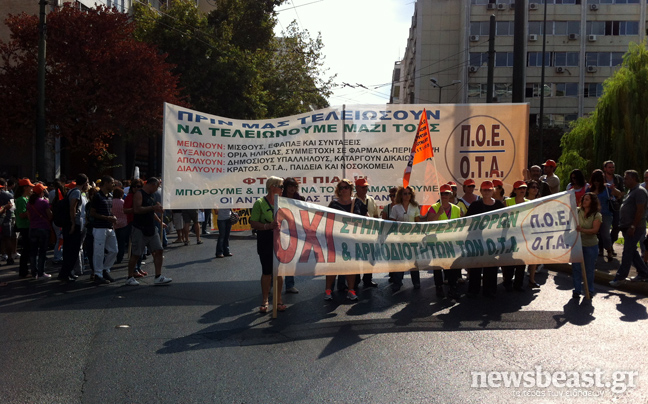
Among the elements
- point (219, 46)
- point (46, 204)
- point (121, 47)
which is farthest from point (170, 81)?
point (46, 204)

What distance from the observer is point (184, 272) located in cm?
1148

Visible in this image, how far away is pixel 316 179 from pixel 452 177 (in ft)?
7.76

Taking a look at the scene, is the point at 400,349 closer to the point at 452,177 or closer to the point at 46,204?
the point at 452,177

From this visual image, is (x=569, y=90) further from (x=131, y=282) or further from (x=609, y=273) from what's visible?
(x=131, y=282)

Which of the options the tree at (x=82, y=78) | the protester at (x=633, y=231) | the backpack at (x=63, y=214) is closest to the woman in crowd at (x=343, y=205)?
the protester at (x=633, y=231)

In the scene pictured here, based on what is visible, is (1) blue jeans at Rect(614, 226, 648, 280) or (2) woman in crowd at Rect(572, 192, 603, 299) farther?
(1) blue jeans at Rect(614, 226, 648, 280)

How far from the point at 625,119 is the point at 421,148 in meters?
20.6

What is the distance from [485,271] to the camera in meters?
8.82

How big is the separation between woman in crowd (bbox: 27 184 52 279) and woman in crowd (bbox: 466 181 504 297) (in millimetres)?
7124

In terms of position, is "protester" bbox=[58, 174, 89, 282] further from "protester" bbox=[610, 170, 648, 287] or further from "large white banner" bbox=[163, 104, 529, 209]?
"protester" bbox=[610, 170, 648, 287]

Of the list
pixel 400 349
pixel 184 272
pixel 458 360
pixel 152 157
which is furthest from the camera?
pixel 152 157

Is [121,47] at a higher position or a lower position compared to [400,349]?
higher

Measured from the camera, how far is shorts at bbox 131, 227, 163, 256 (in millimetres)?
10023

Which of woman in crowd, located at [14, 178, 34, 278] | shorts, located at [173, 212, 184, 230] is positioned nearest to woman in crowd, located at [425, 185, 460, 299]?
woman in crowd, located at [14, 178, 34, 278]
